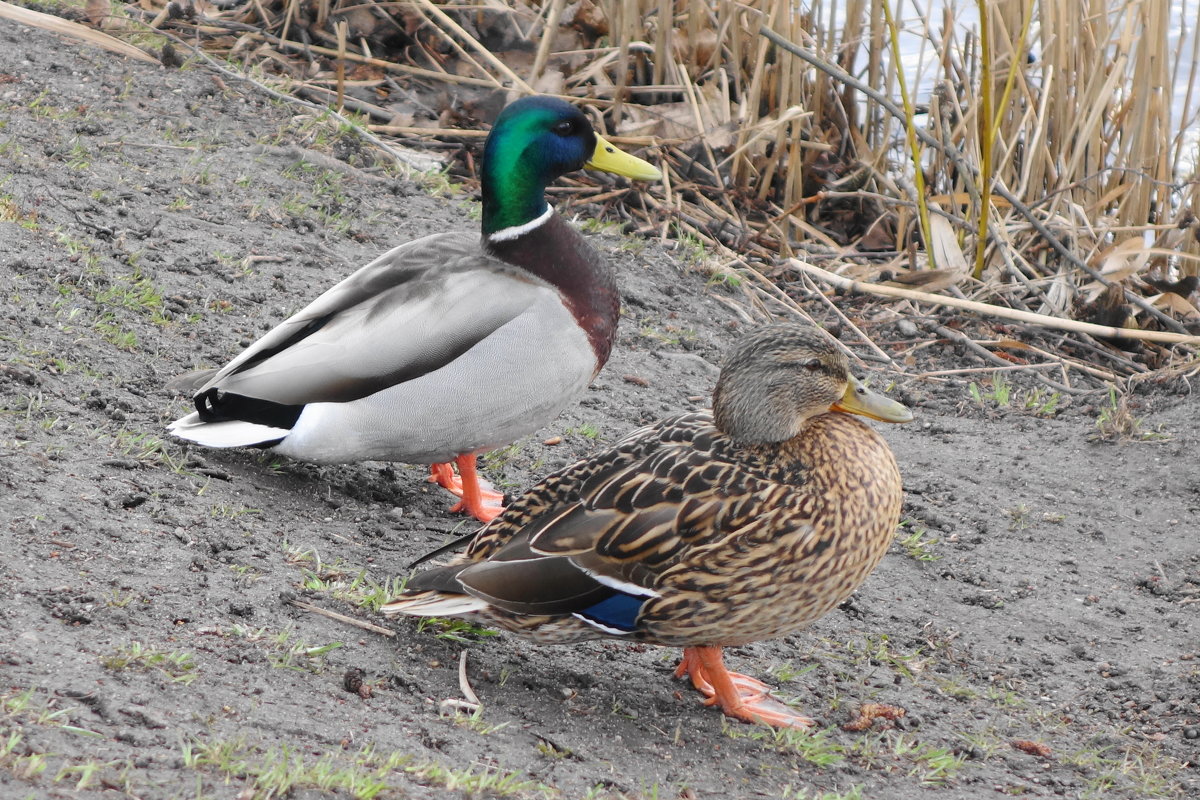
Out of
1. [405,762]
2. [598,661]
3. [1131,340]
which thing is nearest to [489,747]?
[405,762]

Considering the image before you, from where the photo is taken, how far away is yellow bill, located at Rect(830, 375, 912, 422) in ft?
10.8

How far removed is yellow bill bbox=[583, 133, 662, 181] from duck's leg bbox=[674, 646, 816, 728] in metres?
1.97

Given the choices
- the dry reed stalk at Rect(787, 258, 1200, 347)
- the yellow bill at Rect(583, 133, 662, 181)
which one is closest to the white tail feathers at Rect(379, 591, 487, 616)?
the yellow bill at Rect(583, 133, 662, 181)

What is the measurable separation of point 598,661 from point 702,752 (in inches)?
20.6

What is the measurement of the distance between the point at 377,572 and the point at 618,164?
185cm

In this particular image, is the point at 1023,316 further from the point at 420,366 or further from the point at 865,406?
the point at 420,366

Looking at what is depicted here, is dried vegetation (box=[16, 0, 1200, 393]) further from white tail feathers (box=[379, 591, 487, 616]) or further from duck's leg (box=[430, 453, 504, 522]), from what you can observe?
white tail feathers (box=[379, 591, 487, 616])

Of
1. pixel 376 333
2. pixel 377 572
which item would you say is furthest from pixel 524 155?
pixel 377 572

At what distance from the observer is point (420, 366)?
155 inches

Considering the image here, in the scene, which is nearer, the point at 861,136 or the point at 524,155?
the point at 524,155

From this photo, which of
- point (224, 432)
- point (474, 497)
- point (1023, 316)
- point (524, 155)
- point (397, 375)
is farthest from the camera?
point (1023, 316)

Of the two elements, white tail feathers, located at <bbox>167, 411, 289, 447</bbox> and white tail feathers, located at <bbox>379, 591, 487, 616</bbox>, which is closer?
white tail feathers, located at <bbox>379, 591, 487, 616</bbox>

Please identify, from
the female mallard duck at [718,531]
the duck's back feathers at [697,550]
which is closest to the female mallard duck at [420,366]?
the female mallard duck at [718,531]

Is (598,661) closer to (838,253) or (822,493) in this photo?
(822,493)
